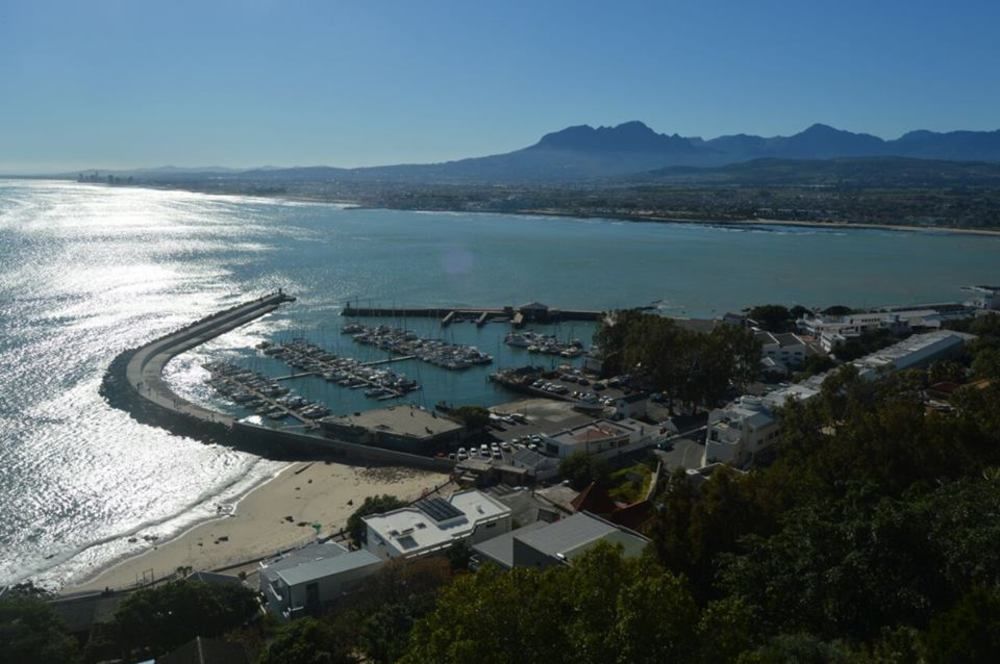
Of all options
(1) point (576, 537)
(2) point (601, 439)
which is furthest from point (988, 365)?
(1) point (576, 537)

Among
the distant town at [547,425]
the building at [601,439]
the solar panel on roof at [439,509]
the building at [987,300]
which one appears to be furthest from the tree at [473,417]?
the building at [987,300]

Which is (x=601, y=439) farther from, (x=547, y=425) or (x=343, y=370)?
(x=343, y=370)

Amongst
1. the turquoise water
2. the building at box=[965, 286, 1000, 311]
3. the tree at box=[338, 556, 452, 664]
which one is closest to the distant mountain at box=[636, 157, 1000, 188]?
the turquoise water

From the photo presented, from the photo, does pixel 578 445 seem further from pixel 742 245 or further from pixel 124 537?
pixel 742 245

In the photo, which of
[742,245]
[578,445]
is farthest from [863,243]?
[578,445]

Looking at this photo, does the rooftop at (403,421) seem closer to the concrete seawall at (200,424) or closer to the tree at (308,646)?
the concrete seawall at (200,424)
